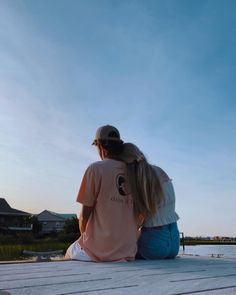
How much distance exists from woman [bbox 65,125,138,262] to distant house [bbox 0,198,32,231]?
37.9 m

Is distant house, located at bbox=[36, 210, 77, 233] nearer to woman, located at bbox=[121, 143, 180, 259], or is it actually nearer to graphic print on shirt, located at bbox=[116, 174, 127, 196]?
woman, located at bbox=[121, 143, 180, 259]

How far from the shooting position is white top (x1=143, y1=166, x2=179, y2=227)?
9.63 feet

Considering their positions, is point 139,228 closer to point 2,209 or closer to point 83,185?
point 83,185

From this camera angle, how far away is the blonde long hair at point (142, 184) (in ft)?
9.02

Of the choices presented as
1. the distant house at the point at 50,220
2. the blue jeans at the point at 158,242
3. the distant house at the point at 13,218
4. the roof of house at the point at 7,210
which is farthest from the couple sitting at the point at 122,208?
the distant house at the point at 50,220

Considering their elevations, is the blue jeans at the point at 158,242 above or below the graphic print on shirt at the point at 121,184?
below

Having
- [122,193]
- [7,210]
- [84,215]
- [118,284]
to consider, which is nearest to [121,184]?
[122,193]

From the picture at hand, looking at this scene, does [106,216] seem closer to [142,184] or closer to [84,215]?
[84,215]

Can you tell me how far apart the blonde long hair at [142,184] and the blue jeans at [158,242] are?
194mm

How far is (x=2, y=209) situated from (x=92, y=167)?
39535 mm

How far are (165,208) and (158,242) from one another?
0.81 ft

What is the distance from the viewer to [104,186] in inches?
107

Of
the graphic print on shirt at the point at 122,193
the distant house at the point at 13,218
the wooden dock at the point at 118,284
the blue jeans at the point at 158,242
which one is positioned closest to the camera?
the wooden dock at the point at 118,284

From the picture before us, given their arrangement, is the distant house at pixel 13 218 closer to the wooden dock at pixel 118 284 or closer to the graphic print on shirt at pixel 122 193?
the graphic print on shirt at pixel 122 193
